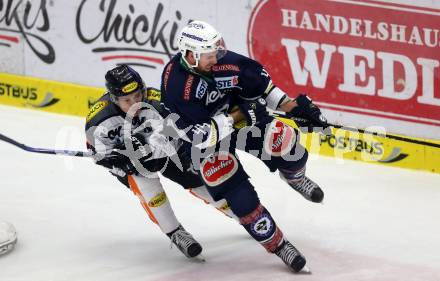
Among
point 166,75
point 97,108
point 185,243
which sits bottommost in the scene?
point 185,243

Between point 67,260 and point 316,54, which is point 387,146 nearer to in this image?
point 316,54

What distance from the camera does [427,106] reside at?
24.8 ft

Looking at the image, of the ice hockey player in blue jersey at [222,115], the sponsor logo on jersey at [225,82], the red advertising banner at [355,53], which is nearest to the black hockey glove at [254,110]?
the ice hockey player in blue jersey at [222,115]

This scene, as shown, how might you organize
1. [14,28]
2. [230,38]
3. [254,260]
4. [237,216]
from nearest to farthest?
[237,216], [254,260], [230,38], [14,28]

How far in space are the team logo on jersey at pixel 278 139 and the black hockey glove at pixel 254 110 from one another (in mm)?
86

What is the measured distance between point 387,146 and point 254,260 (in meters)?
2.12

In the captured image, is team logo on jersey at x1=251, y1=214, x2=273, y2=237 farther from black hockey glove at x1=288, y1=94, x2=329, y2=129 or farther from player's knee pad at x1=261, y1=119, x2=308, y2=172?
black hockey glove at x1=288, y1=94, x2=329, y2=129

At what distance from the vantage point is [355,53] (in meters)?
7.77

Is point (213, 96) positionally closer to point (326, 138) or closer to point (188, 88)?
point (188, 88)

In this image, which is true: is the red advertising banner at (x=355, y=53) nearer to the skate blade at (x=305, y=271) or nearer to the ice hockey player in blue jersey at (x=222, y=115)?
the ice hockey player in blue jersey at (x=222, y=115)

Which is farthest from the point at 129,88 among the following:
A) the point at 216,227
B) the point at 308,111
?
the point at 216,227

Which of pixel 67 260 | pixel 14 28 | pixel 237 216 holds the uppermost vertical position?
pixel 14 28

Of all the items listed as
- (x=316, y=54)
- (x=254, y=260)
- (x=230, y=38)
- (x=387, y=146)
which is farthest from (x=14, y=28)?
(x=254, y=260)

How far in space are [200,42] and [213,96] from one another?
1.10 ft
